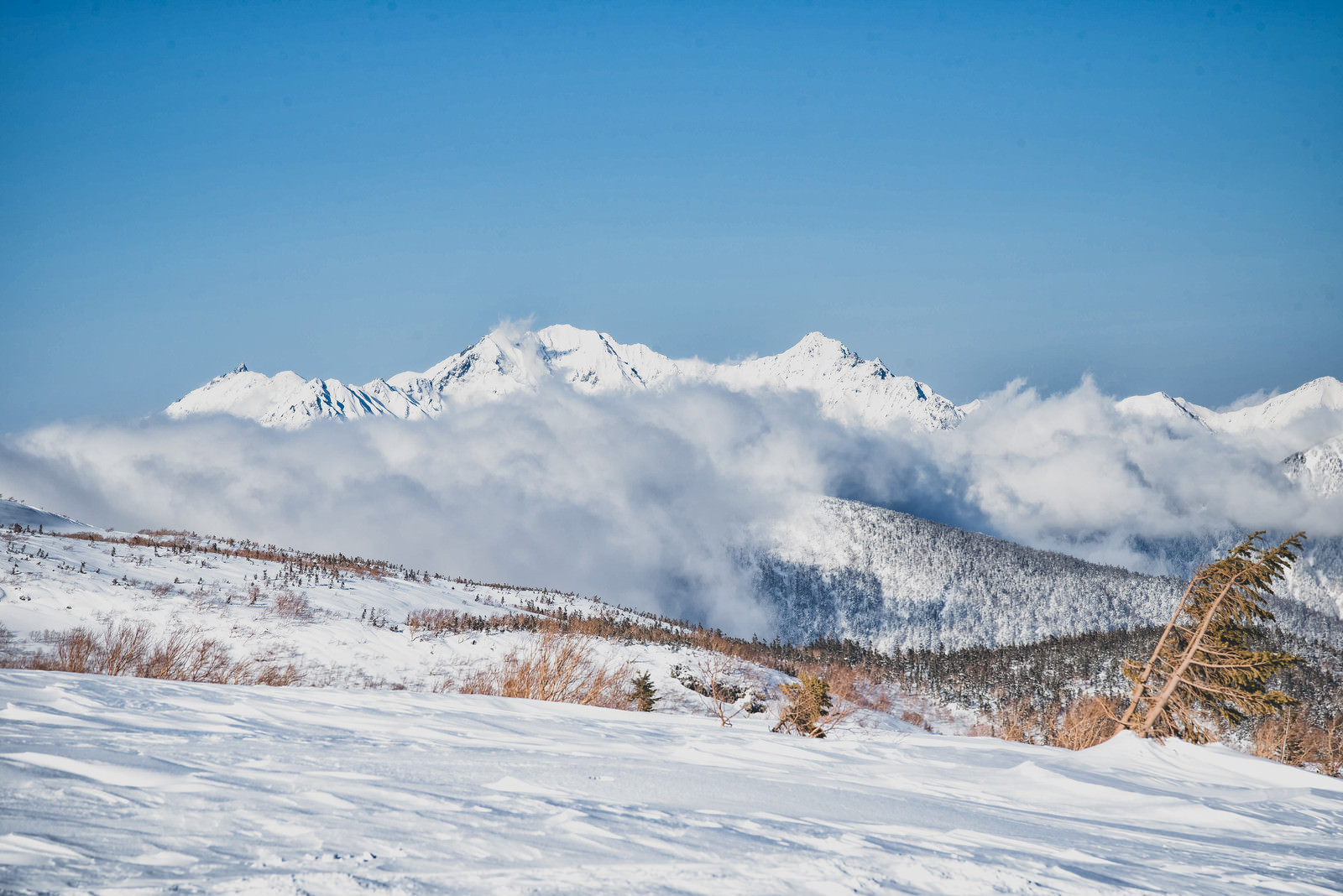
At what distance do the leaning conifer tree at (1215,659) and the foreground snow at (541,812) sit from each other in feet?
32.4

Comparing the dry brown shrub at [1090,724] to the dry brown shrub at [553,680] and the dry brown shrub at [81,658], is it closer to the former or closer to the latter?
the dry brown shrub at [553,680]

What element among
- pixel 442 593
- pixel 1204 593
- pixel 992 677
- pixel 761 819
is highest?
pixel 1204 593

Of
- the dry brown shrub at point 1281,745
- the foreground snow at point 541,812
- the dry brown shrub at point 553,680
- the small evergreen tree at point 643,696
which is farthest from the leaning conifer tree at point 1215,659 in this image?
the small evergreen tree at point 643,696

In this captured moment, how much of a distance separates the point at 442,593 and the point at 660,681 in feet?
77.7

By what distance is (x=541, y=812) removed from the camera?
12.9 feet

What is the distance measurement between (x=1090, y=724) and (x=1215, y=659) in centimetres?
342

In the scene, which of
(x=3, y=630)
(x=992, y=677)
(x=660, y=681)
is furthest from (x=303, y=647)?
(x=992, y=677)

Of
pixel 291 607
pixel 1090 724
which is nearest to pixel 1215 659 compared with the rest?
pixel 1090 724

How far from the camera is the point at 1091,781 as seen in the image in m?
7.39

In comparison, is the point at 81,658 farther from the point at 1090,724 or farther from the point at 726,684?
the point at 726,684

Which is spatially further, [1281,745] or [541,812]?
[1281,745]

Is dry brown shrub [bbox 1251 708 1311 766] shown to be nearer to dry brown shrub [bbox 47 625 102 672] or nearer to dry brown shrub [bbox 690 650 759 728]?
dry brown shrub [bbox 690 650 759 728]

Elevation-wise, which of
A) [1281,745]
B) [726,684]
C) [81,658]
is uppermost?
[1281,745]

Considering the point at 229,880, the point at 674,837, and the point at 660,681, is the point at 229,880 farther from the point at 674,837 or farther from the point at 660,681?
the point at 660,681
